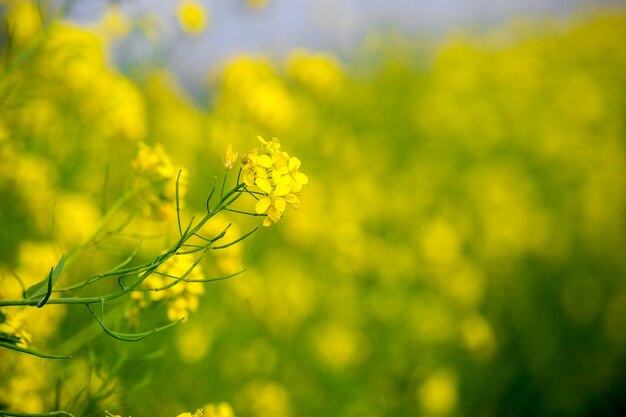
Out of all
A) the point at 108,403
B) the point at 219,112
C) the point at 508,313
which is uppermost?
the point at 219,112

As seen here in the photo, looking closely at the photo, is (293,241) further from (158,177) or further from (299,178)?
(299,178)

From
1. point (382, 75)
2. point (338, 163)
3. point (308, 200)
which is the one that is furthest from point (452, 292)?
point (382, 75)

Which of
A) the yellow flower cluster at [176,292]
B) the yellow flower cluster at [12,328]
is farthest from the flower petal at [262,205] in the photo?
the yellow flower cluster at [12,328]

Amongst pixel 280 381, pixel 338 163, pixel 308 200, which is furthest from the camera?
pixel 338 163

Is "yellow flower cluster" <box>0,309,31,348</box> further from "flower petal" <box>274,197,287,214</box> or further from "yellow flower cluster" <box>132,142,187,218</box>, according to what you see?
"flower petal" <box>274,197,287,214</box>

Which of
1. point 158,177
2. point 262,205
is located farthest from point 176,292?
point 262,205

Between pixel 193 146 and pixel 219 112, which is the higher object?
pixel 193 146

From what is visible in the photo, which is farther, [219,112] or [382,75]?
[382,75]

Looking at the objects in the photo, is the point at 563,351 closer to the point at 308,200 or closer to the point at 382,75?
the point at 308,200
